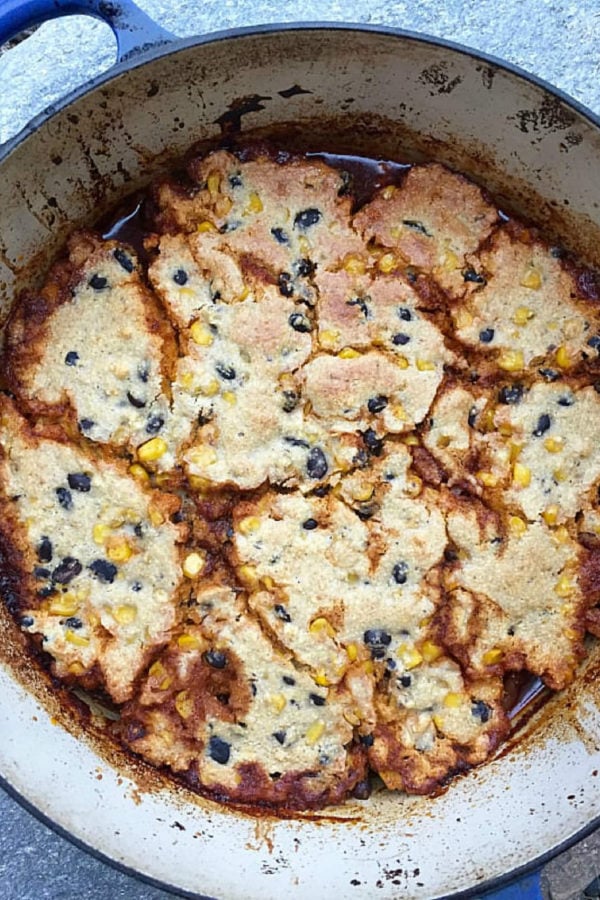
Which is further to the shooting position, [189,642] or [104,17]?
[189,642]

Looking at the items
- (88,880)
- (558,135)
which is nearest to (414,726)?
(88,880)

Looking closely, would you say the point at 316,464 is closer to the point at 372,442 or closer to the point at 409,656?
the point at 372,442

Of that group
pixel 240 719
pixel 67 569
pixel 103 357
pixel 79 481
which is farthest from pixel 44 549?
pixel 240 719

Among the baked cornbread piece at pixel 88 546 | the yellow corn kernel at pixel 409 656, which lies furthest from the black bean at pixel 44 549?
the yellow corn kernel at pixel 409 656

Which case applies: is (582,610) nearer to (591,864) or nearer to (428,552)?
(428,552)

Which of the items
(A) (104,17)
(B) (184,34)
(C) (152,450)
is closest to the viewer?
(A) (104,17)

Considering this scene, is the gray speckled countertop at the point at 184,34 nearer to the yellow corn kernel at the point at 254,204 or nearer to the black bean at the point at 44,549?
the yellow corn kernel at the point at 254,204

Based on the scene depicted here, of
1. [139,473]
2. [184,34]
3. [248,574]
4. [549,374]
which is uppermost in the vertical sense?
[184,34]
